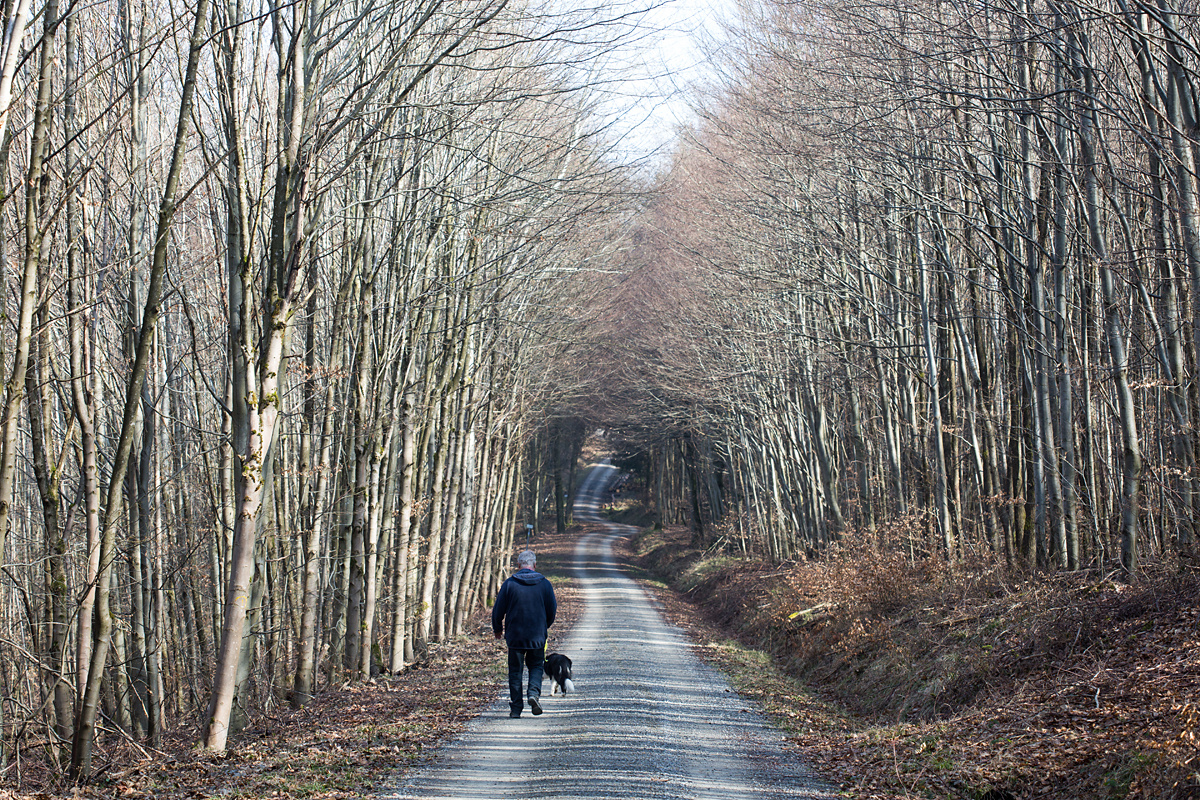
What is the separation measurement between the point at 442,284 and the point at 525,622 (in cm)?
428

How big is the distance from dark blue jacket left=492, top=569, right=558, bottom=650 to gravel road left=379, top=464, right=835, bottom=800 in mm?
751

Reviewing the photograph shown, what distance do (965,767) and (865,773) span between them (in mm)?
722

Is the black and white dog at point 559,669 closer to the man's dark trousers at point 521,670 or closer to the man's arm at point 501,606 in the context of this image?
the man's dark trousers at point 521,670

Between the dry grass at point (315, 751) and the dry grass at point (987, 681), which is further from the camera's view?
the dry grass at point (315, 751)

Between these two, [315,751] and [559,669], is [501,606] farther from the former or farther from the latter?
[315,751]

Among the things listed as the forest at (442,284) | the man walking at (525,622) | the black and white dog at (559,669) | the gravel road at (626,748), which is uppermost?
the forest at (442,284)

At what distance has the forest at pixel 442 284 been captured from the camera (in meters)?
7.15

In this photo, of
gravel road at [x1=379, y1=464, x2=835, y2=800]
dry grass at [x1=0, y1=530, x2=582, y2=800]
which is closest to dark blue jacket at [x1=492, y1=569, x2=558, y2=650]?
gravel road at [x1=379, y1=464, x2=835, y2=800]

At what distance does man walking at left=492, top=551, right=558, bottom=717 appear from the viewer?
838 cm

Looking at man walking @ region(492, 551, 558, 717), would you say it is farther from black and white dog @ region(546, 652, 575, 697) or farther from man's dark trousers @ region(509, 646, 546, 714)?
black and white dog @ region(546, 652, 575, 697)

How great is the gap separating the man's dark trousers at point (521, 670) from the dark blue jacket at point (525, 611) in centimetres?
10

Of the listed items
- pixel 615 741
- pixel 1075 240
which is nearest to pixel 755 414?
pixel 1075 240

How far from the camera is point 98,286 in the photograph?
31.5 ft

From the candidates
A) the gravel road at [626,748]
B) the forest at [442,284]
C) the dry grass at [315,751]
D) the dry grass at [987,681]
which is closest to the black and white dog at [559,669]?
the gravel road at [626,748]
